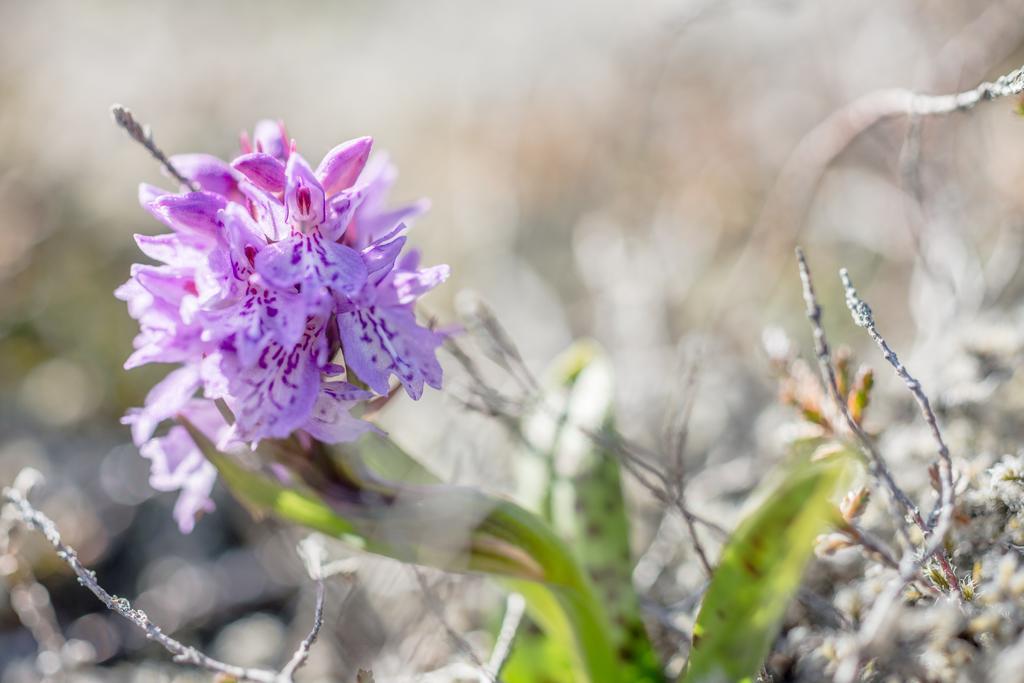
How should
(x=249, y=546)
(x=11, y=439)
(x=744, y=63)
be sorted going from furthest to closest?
(x=744, y=63), (x=11, y=439), (x=249, y=546)

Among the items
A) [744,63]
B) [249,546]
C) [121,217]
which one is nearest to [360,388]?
[249,546]

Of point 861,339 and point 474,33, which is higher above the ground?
point 474,33

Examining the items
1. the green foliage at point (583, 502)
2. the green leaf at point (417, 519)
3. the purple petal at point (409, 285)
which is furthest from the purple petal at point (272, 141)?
the green foliage at point (583, 502)

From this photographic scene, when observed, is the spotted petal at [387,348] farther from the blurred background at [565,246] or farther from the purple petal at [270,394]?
the blurred background at [565,246]

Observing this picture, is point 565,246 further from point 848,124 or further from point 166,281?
point 166,281

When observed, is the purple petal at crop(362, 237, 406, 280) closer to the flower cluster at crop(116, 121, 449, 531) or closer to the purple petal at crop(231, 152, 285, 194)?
the flower cluster at crop(116, 121, 449, 531)

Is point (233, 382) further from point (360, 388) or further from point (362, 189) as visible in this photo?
point (362, 189)
